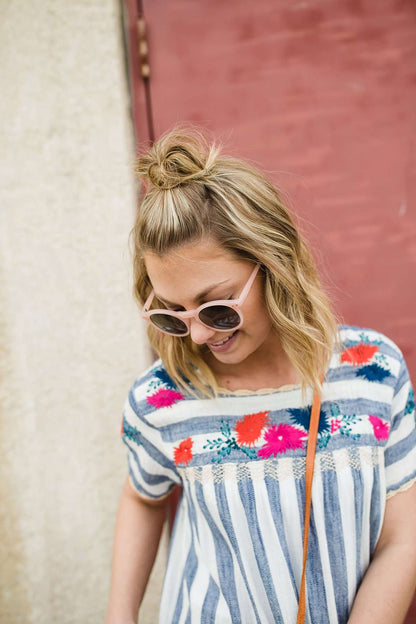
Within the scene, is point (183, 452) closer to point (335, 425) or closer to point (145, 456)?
point (145, 456)

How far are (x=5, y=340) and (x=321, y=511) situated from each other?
1.43 m

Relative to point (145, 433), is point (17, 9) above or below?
above

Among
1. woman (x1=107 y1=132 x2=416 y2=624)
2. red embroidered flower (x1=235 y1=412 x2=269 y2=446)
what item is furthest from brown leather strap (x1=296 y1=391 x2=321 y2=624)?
red embroidered flower (x1=235 y1=412 x2=269 y2=446)

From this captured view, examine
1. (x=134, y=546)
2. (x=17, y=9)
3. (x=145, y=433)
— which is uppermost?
(x=17, y=9)

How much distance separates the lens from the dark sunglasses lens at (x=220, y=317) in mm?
1257

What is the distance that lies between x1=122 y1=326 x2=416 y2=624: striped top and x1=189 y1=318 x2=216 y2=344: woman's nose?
0.22 meters

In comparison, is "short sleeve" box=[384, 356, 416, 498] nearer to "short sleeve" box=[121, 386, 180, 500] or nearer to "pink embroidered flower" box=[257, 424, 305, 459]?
"pink embroidered flower" box=[257, 424, 305, 459]

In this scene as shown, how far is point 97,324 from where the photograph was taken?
2133mm

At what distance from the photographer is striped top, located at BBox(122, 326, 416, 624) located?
1.32 m

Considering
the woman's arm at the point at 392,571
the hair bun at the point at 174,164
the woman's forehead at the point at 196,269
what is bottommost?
the woman's arm at the point at 392,571

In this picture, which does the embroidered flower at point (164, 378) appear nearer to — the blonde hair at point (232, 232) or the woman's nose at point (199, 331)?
the blonde hair at point (232, 232)

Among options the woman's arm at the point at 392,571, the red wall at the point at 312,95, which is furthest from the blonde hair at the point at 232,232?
the red wall at the point at 312,95

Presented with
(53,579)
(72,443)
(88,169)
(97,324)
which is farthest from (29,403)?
(88,169)

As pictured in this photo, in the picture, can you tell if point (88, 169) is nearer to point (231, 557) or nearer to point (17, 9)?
point (17, 9)
